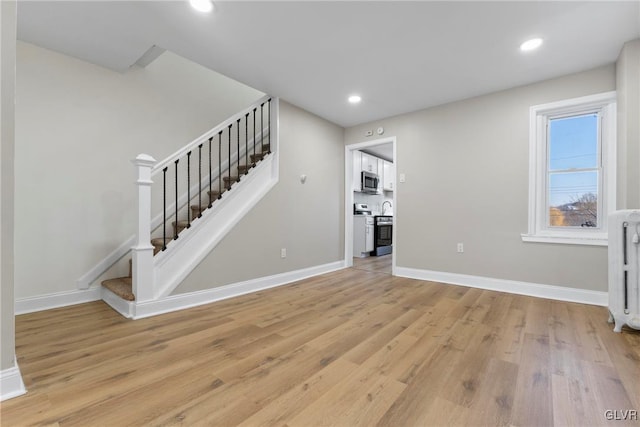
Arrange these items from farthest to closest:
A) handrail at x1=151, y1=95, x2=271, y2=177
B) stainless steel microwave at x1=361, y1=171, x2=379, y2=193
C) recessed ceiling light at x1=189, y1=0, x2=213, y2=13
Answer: stainless steel microwave at x1=361, y1=171, x2=379, y2=193
handrail at x1=151, y1=95, x2=271, y2=177
recessed ceiling light at x1=189, y1=0, x2=213, y2=13

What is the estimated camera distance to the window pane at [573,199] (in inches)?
110

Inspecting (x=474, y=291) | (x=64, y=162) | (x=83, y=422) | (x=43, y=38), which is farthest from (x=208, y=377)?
(x=43, y=38)

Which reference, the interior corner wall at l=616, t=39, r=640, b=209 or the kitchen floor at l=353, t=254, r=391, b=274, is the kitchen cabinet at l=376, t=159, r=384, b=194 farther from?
the interior corner wall at l=616, t=39, r=640, b=209

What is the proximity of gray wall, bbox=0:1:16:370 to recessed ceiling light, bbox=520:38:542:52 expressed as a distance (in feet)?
11.3

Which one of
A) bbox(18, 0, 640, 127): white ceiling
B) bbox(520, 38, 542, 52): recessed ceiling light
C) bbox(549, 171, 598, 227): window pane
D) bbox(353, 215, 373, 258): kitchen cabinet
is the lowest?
bbox(353, 215, 373, 258): kitchen cabinet

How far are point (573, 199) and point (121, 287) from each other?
15.5 ft

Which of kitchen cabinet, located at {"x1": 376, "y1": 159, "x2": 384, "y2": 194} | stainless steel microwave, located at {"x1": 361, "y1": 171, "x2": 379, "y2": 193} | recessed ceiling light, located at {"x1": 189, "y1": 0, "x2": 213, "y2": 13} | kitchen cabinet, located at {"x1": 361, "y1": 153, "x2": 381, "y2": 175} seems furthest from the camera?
kitchen cabinet, located at {"x1": 376, "y1": 159, "x2": 384, "y2": 194}

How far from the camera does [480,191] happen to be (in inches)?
131

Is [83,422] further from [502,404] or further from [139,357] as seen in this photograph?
[502,404]

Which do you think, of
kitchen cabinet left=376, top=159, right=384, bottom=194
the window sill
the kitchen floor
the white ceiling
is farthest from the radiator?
kitchen cabinet left=376, top=159, right=384, bottom=194

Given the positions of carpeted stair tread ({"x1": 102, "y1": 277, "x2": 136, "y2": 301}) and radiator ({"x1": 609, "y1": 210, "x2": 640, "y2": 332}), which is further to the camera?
carpeted stair tread ({"x1": 102, "y1": 277, "x2": 136, "y2": 301})

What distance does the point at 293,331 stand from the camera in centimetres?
204

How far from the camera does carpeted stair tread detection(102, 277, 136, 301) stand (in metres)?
2.33

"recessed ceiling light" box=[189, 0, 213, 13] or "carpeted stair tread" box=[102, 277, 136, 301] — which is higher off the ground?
"recessed ceiling light" box=[189, 0, 213, 13]
